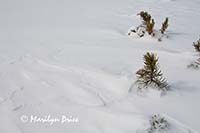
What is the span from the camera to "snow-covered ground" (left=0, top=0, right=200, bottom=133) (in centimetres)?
253

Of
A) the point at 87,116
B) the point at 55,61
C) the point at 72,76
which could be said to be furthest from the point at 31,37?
the point at 87,116

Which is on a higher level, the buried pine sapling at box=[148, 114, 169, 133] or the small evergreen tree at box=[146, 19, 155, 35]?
the small evergreen tree at box=[146, 19, 155, 35]

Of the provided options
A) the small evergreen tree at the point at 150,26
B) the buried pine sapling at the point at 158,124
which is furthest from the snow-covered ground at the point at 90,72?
the small evergreen tree at the point at 150,26

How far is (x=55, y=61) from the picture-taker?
3.69 m

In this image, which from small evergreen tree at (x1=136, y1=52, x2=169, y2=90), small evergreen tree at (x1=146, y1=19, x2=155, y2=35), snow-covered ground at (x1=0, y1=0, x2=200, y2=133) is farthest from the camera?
small evergreen tree at (x1=146, y1=19, x2=155, y2=35)

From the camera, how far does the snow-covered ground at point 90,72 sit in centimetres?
253

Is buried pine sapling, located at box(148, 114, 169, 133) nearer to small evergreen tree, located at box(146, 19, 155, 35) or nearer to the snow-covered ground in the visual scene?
the snow-covered ground

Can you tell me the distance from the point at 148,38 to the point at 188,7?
2.60 m

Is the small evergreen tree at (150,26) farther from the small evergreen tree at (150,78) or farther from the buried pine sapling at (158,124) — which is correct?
the buried pine sapling at (158,124)

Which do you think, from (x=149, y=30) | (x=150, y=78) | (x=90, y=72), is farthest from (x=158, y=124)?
(x=149, y=30)

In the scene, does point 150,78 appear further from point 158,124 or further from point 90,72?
point 90,72

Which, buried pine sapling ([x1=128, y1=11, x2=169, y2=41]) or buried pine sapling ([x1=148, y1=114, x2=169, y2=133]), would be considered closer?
buried pine sapling ([x1=148, y1=114, x2=169, y2=133])

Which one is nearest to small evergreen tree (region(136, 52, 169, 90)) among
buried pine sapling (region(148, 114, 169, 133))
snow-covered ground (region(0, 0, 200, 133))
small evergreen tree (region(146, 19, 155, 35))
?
snow-covered ground (region(0, 0, 200, 133))

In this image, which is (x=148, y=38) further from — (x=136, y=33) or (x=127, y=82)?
(x=127, y=82)
